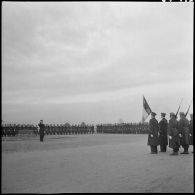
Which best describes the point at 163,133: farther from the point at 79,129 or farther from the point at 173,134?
the point at 79,129

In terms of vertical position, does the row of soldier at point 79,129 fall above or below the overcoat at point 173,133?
below

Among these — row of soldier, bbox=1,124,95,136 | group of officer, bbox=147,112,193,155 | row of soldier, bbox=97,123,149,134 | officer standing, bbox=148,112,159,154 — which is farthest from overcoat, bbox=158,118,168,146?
row of soldier, bbox=97,123,149,134

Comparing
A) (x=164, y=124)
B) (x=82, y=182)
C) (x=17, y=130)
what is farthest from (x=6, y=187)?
(x=17, y=130)

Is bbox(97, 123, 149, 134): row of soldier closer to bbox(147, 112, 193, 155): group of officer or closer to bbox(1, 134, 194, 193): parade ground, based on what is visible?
bbox(147, 112, 193, 155): group of officer

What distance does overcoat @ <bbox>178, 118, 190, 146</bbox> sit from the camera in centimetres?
1452

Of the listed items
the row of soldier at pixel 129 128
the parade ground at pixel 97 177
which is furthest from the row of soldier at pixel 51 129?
the parade ground at pixel 97 177

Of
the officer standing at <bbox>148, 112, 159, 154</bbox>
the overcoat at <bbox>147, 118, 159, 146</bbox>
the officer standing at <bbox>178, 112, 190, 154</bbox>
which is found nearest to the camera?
the officer standing at <bbox>178, 112, 190, 154</bbox>

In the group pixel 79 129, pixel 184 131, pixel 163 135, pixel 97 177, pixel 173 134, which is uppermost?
pixel 184 131

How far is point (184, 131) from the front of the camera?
14.7m

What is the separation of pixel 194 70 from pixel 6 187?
4354mm

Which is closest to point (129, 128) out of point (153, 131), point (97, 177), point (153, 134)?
point (153, 131)

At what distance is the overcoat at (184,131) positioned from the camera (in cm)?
1452

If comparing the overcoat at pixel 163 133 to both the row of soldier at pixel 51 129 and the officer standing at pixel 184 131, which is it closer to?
the officer standing at pixel 184 131

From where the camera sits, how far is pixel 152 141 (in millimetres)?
14844
